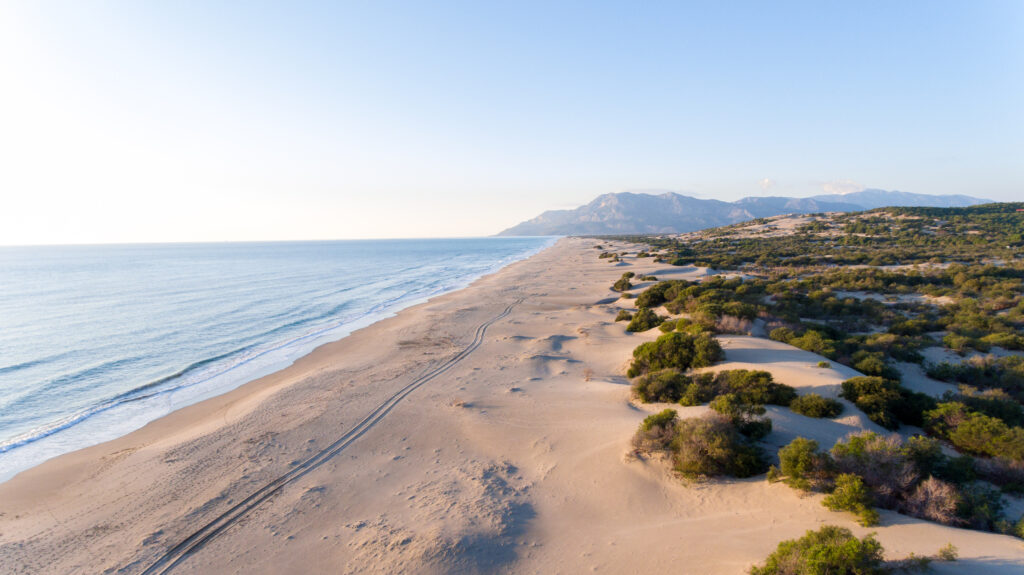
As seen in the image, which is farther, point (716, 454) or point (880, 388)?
point (880, 388)

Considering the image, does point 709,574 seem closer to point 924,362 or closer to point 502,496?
point 502,496

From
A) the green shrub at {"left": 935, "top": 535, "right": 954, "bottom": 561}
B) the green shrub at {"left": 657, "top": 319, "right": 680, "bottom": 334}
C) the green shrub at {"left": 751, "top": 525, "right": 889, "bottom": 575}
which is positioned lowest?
the green shrub at {"left": 657, "top": 319, "right": 680, "bottom": 334}

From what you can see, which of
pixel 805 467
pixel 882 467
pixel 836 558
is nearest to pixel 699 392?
pixel 805 467

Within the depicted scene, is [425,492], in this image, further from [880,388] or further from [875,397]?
[880,388]

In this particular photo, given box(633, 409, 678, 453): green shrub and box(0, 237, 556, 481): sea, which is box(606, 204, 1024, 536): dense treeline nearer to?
box(633, 409, 678, 453): green shrub

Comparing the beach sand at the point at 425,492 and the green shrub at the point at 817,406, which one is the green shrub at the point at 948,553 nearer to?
the beach sand at the point at 425,492

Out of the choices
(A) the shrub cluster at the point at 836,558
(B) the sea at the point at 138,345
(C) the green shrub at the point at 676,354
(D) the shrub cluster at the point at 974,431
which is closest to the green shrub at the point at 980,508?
(A) the shrub cluster at the point at 836,558

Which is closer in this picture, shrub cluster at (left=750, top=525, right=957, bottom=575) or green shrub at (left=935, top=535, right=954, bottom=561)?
shrub cluster at (left=750, top=525, right=957, bottom=575)

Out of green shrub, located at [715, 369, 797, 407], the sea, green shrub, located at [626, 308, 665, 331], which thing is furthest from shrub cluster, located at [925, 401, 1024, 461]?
the sea
